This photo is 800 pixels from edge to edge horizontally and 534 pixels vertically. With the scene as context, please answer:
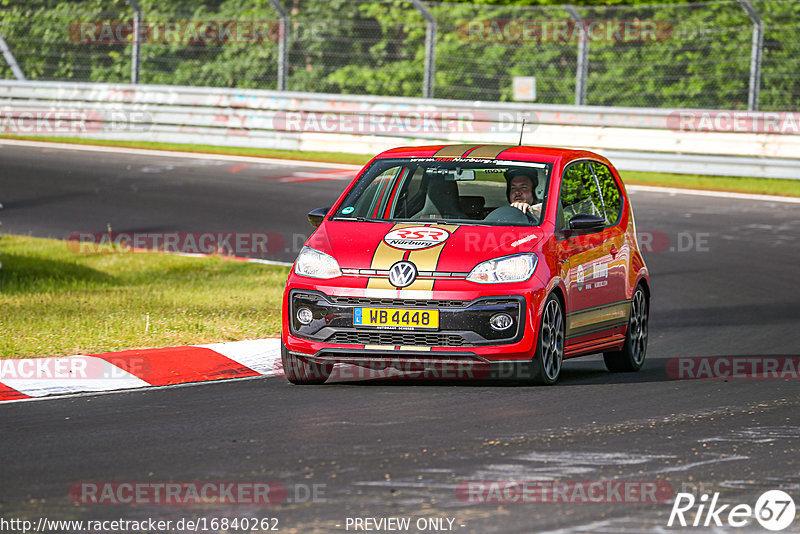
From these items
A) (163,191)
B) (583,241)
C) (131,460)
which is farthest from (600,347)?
(163,191)

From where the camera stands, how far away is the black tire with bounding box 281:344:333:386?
881 centimetres

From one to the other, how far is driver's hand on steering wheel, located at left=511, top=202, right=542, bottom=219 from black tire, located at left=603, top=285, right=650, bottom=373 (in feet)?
4.35

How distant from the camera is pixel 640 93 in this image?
25250mm

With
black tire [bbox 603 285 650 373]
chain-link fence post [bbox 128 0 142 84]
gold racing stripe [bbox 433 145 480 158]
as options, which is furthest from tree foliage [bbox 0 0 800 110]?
gold racing stripe [bbox 433 145 480 158]

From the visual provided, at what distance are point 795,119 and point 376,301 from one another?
14586 mm

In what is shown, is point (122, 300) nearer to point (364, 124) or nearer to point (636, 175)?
point (636, 175)

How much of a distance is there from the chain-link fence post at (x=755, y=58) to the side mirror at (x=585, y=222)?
13.9 metres

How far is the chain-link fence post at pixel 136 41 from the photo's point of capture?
84.6ft

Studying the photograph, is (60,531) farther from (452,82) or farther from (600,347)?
(452,82)

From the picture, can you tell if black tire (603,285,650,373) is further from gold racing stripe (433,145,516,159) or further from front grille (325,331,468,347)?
front grille (325,331,468,347)

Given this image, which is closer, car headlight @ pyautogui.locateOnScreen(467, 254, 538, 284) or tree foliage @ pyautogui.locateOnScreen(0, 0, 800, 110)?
car headlight @ pyautogui.locateOnScreen(467, 254, 538, 284)

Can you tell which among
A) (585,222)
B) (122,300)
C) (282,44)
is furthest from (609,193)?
(282,44)

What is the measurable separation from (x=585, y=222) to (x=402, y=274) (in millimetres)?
1357

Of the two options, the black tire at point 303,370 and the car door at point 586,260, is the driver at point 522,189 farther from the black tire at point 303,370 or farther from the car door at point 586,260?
→ the black tire at point 303,370
